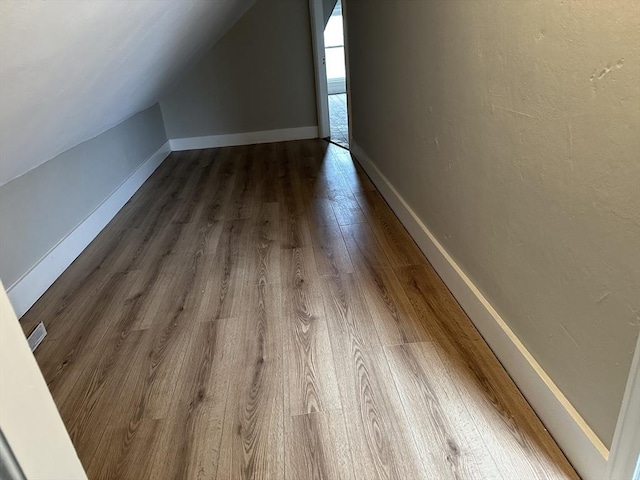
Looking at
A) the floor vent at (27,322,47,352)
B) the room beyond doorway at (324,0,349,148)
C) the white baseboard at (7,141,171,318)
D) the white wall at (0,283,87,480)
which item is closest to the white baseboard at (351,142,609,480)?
the white wall at (0,283,87,480)

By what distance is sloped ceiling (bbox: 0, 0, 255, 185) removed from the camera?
107cm

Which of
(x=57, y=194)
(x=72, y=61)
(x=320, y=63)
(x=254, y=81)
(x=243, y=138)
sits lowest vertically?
(x=243, y=138)

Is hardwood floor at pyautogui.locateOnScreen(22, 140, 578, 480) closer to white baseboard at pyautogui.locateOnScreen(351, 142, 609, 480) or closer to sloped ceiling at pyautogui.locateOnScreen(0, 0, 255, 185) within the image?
white baseboard at pyautogui.locateOnScreen(351, 142, 609, 480)

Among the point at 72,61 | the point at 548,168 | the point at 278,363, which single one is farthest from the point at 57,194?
the point at 548,168

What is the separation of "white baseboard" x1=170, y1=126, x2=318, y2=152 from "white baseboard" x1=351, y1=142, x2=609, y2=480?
2.93m

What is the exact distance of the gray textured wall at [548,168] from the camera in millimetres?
925

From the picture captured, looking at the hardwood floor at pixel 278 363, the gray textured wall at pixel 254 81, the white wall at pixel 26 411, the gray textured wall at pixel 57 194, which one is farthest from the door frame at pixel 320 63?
the white wall at pixel 26 411

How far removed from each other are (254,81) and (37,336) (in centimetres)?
347

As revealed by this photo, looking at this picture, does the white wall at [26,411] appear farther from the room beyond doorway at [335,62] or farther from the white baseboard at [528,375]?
the room beyond doorway at [335,62]

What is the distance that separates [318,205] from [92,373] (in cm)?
173

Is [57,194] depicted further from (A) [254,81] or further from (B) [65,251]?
(A) [254,81]

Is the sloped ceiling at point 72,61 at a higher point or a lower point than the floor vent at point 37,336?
higher

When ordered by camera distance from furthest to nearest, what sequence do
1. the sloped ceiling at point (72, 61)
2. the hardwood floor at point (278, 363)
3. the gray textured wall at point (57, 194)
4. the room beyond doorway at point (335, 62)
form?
the room beyond doorway at point (335, 62) < the gray textured wall at point (57, 194) < the hardwood floor at point (278, 363) < the sloped ceiling at point (72, 61)

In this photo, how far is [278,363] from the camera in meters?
1.59
